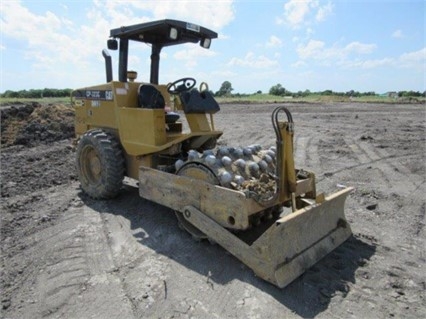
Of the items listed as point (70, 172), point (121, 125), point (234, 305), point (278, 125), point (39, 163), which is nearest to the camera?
point (234, 305)

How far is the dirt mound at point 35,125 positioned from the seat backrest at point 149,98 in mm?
6508

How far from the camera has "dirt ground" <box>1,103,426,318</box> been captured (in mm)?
3326

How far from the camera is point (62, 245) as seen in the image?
14.6 ft

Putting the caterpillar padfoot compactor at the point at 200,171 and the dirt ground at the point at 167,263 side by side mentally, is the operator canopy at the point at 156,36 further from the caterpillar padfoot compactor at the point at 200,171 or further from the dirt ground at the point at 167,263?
the dirt ground at the point at 167,263

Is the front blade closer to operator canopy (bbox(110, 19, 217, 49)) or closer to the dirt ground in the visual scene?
the dirt ground

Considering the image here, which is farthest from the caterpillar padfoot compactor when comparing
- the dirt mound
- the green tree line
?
the green tree line

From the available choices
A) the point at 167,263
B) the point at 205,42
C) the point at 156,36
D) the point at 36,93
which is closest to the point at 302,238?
the point at 167,263

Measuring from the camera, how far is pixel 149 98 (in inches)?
220

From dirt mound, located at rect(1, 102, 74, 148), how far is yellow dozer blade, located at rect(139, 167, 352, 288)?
7.70 m

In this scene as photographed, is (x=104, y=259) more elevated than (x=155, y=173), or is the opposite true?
(x=155, y=173)

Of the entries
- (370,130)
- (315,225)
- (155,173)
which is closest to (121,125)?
(155,173)

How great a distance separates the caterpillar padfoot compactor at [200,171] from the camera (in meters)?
3.80

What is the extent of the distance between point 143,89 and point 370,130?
9.58 metres

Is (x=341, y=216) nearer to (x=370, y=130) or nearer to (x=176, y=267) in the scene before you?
(x=176, y=267)
